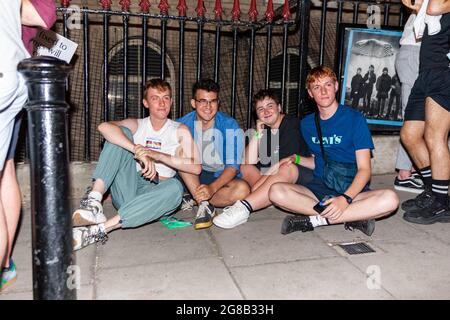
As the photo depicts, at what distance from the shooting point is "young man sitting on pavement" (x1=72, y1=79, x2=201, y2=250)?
3.24 m

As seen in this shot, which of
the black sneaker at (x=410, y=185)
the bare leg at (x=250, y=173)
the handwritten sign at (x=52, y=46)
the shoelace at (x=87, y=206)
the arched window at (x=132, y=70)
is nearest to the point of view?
the shoelace at (x=87, y=206)

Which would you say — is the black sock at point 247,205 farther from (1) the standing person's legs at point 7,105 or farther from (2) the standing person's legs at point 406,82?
(2) the standing person's legs at point 406,82

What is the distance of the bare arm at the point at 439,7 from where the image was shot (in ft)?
11.7

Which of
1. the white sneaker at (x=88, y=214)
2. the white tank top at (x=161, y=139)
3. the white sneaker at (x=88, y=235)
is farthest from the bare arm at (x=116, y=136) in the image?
the white sneaker at (x=88, y=235)

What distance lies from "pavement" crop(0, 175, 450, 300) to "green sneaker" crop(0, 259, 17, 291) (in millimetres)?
37

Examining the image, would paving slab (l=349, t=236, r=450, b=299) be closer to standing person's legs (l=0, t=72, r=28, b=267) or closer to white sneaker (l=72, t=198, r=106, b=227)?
white sneaker (l=72, t=198, r=106, b=227)

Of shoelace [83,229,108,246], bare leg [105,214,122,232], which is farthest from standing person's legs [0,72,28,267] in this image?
bare leg [105,214,122,232]

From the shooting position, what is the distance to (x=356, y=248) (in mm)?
3107

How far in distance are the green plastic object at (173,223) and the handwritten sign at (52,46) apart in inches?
72.9

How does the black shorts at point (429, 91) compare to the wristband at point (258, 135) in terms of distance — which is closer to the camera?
the black shorts at point (429, 91)

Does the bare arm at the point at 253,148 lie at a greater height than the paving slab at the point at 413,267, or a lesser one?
greater

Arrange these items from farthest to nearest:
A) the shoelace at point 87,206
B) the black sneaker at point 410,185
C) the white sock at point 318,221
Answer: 1. the black sneaker at point 410,185
2. the white sock at point 318,221
3. the shoelace at point 87,206

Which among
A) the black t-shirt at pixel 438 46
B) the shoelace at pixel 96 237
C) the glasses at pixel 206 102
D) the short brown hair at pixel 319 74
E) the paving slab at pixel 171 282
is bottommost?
the paving slab at pixel 171 282
